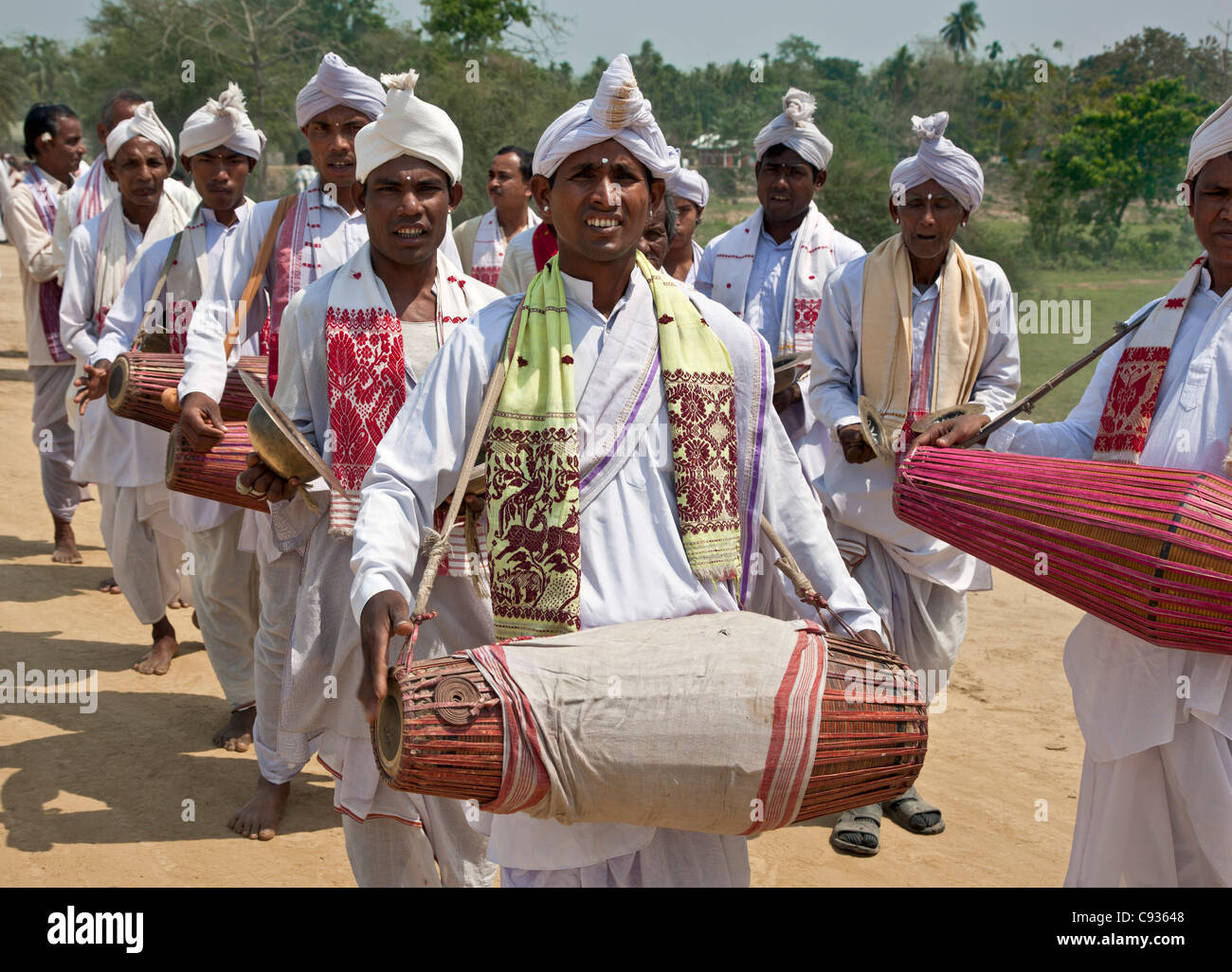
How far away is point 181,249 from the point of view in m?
6.11

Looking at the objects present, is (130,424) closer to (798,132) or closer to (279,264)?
(279,264)

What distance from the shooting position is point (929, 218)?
17.1 feet

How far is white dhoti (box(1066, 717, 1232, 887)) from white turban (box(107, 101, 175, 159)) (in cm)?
551

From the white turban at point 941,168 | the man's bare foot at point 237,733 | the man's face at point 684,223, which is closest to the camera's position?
the white turban at point 941,168

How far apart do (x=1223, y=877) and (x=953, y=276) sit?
8.55 feet

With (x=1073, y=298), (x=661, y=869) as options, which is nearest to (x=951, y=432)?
(x=661, y=869)

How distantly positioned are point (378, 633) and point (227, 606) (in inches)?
139

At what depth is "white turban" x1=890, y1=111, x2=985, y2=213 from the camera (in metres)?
Answer: 5.13

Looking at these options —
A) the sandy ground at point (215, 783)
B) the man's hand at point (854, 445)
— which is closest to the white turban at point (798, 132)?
the man's hand at point (854, 445)

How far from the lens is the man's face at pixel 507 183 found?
9.48 m

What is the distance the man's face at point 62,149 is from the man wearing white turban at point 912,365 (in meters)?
6.63

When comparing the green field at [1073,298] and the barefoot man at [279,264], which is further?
the green field at [1073,298]

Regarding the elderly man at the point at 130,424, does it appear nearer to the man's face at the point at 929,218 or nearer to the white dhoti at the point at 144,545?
the white dhoti at the point at 144,545

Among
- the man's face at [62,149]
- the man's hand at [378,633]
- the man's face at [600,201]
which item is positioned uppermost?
the man's face at [62,149]
